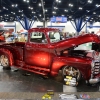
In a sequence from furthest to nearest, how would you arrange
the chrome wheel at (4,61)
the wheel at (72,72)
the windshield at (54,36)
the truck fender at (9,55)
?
the chrome wheel at (4,61) → the truck fender at (9,55) → the windshield at (54,36) → the wheel at (72,72)

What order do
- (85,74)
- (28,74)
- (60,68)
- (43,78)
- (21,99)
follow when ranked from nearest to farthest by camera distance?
(21,99), (85,74), (60,68), (43,78), (28,74)

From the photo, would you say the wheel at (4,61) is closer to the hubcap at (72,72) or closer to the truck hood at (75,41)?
the truck hood at (75,41)

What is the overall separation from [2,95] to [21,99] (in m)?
0.58

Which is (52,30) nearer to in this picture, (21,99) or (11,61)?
(11,61)

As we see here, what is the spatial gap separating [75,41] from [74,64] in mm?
681

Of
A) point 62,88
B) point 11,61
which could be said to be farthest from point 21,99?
point 11,61

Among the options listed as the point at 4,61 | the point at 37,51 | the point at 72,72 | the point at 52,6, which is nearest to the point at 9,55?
the point at 4,61

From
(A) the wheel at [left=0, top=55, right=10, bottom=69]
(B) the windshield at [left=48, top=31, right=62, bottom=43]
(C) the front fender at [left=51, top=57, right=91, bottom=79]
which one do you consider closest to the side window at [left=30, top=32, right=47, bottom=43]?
(B) the windshield at [left=48, top=31, right=62, bottom=43]

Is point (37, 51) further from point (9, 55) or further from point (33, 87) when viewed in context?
point (9, 55)

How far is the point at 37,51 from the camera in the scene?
5.63 m

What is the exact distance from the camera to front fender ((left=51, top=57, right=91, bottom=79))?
4.62m

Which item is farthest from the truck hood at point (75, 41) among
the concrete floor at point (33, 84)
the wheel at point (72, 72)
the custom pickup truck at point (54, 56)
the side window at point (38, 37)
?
the concrete floor at point (33, 84)

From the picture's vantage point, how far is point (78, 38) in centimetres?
489

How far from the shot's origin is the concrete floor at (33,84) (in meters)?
4.65
